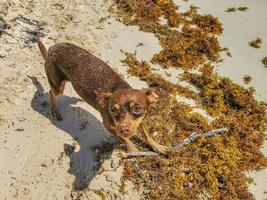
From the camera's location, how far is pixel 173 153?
260 inches

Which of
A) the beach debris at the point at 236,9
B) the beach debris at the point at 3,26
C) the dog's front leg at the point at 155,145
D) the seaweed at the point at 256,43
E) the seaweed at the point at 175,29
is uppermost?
the beach debris at the point at 236,9

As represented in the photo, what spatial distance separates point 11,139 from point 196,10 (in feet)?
15.6

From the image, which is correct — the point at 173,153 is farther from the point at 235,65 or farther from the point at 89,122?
the point at 235,65

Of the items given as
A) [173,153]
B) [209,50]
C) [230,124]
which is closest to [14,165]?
[173,153]

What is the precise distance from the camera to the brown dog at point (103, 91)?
548cm

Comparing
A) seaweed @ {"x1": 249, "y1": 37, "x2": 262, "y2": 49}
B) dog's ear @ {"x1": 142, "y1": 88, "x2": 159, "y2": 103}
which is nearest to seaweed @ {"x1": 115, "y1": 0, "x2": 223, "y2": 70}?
seaweed @ {"x1": 249, "y1": 37, "x2": 262, "y2": 49}

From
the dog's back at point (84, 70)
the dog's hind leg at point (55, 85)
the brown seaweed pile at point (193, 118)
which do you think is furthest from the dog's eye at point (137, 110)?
the dog's hind leg at point (55, 85)

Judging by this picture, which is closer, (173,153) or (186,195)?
(186,195)

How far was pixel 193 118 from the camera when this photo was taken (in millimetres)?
7242

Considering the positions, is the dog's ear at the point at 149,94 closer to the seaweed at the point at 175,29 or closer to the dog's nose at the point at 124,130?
the dog's nose at the point at 124,130

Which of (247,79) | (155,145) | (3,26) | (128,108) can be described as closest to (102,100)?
(128,108)

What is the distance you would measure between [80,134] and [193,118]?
71.9 inches

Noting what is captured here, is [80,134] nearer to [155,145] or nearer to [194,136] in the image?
[155,145]

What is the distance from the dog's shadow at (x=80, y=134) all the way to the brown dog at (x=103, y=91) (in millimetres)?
255
